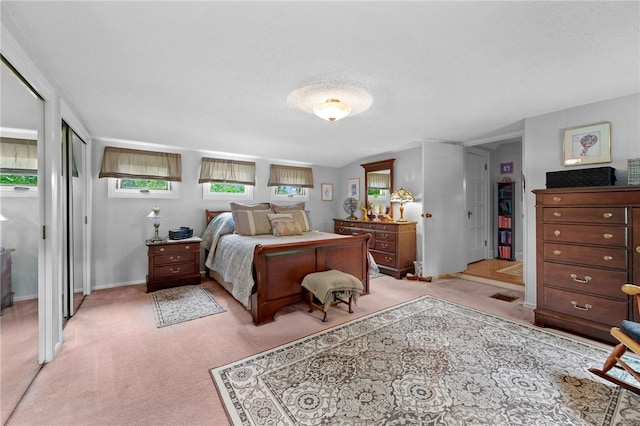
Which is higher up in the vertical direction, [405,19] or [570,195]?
[405,19]

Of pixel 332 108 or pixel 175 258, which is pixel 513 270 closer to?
pixel 332 108

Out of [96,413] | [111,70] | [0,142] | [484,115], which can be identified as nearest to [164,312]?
[96,413]

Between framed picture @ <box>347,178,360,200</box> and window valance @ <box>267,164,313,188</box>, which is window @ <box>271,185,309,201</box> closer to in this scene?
window valance @ <box>267,164,313,188</box>

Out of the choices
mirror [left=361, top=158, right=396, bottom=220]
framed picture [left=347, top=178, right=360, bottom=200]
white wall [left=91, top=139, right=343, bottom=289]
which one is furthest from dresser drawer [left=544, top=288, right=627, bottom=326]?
white wall [left=91, top=139, right=343, bottom=289]

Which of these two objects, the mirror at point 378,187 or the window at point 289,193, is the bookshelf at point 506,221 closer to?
the mirror at point 378,187

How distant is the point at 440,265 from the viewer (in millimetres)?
4434

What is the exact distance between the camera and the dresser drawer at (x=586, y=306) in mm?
2189

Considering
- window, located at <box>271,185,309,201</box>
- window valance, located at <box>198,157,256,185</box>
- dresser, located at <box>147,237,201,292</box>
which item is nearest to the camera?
dresser, located at <box>147,237,201,292</box>

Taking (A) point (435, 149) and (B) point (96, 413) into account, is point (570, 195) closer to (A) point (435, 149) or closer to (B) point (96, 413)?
(A) point (435, 149)

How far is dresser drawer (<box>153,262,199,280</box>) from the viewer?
3707mm

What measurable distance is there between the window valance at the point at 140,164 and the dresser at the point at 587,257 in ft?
16.3

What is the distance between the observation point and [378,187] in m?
5.36

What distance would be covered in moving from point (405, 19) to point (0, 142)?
2360 millimetres

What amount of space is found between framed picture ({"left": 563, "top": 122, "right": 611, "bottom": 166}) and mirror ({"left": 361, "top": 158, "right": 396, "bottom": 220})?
2.56 m
